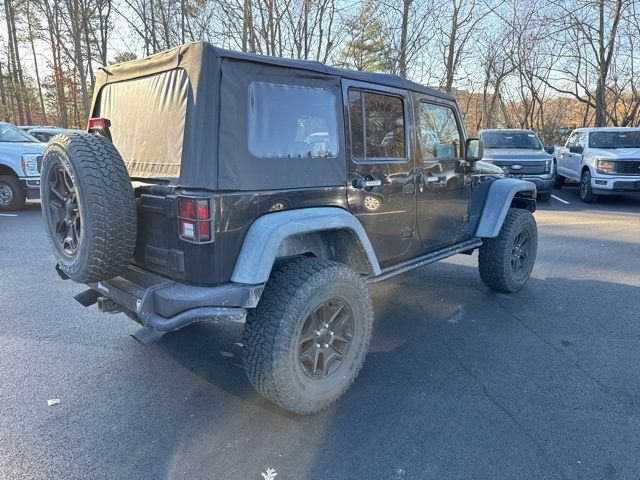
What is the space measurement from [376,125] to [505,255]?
7.16 feet

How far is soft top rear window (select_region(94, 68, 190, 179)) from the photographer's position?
254 centimetres

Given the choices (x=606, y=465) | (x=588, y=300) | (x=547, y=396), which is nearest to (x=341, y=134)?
(x=547, y=396)

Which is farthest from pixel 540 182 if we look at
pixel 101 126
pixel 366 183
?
pixel 101 126

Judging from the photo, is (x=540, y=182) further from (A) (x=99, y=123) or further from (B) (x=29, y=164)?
(B) (x=29, y=164)

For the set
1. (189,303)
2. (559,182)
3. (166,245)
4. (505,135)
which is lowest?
(559,182)

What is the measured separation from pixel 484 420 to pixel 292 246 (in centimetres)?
155

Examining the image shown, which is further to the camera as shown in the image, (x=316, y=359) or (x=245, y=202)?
(x=316, y=359)

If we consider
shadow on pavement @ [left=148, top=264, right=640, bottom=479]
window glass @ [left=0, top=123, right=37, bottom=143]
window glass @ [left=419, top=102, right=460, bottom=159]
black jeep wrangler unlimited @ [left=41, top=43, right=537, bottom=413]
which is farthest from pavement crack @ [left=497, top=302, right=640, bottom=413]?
window glass @ [left=0, top=123, right=37, bottom=143]

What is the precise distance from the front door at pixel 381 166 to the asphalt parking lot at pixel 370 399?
3.09 feet

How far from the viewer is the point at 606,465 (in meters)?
2.31

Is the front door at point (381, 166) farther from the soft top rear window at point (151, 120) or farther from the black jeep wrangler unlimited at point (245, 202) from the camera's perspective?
the soft top rear window at point (151, 120)

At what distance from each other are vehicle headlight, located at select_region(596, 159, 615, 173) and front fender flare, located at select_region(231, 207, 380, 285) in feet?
35.2

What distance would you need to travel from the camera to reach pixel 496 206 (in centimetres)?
455

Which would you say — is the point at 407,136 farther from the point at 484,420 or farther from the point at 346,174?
the point at 484,420
